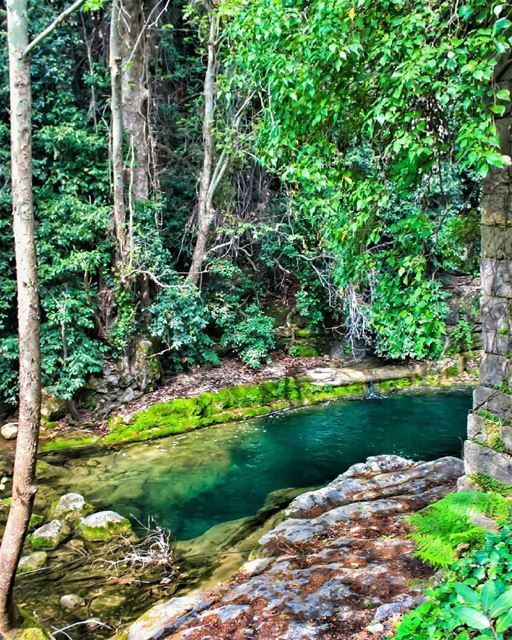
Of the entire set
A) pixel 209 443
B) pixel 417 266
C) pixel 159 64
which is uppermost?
pixel 159 64

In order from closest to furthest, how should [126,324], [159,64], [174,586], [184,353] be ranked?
1. [174,586]
2. [126,324]
3. [184,353]
4. [159,64]

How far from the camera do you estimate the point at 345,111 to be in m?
5.77

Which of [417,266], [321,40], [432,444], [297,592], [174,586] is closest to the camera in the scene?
[297,592]

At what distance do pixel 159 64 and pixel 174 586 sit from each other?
531 inches

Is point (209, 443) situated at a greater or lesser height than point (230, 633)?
lesser

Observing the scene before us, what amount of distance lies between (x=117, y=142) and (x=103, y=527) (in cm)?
786

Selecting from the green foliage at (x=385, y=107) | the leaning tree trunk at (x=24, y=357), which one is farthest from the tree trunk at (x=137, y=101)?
the leaning tree trunk at (x=24, y=357)

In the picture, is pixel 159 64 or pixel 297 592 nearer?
pixel 297 592

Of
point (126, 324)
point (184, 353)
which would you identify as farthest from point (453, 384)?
point (126, 324)

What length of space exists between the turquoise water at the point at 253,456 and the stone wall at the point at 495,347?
12.2 feet

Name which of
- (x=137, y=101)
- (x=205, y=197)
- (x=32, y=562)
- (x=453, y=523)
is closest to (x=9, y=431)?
(x=32, y=562)

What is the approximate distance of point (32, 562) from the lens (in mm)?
6004

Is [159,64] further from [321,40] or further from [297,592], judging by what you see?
[297,592]

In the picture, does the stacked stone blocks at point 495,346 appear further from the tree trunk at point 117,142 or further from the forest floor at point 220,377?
the tree trunk at point 117,142
